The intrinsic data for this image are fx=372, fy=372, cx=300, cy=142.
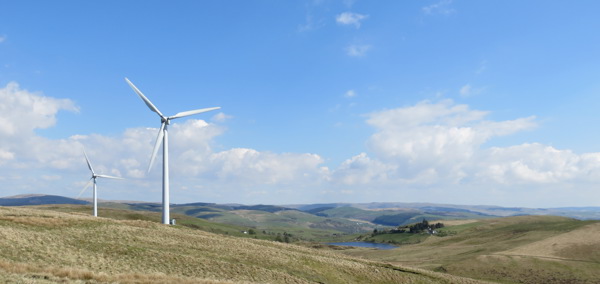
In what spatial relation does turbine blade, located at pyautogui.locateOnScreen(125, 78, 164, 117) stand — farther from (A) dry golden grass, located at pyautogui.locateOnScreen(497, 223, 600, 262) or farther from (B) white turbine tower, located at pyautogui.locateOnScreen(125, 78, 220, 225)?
(A) dry golden grass, located at pyautogui.locateOnScreen(497, 223, 600, 262)

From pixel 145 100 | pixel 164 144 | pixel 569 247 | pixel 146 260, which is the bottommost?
pixel 569 247

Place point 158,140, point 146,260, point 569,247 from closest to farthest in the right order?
point 146,260 → point 158,140 → point 569,247

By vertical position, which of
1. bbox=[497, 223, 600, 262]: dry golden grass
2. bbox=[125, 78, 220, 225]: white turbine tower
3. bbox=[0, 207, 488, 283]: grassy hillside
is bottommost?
bbox=[497, 223, 600, 262]: dry golden grass

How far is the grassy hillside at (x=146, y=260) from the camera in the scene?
31.2 meters

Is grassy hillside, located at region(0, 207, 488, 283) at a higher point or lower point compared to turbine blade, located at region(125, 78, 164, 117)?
lower

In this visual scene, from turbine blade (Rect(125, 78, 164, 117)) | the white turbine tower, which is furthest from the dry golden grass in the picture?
turbine blade (Rect(125, 78, 164, 117))

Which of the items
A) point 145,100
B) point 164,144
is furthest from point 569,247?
point 145,100

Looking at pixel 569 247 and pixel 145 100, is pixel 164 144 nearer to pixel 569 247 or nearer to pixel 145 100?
pixel 145 100

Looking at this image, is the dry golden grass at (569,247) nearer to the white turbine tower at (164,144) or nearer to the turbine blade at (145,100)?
the white turbine tower at (164,144)

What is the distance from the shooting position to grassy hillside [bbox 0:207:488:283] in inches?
1228

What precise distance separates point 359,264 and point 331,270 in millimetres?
8635

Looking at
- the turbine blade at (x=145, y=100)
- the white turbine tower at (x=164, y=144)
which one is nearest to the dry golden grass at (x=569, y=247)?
the white turbine tower at (x=164, y=144)

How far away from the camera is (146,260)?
41.2m

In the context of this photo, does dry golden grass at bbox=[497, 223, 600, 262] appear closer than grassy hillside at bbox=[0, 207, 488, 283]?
No
